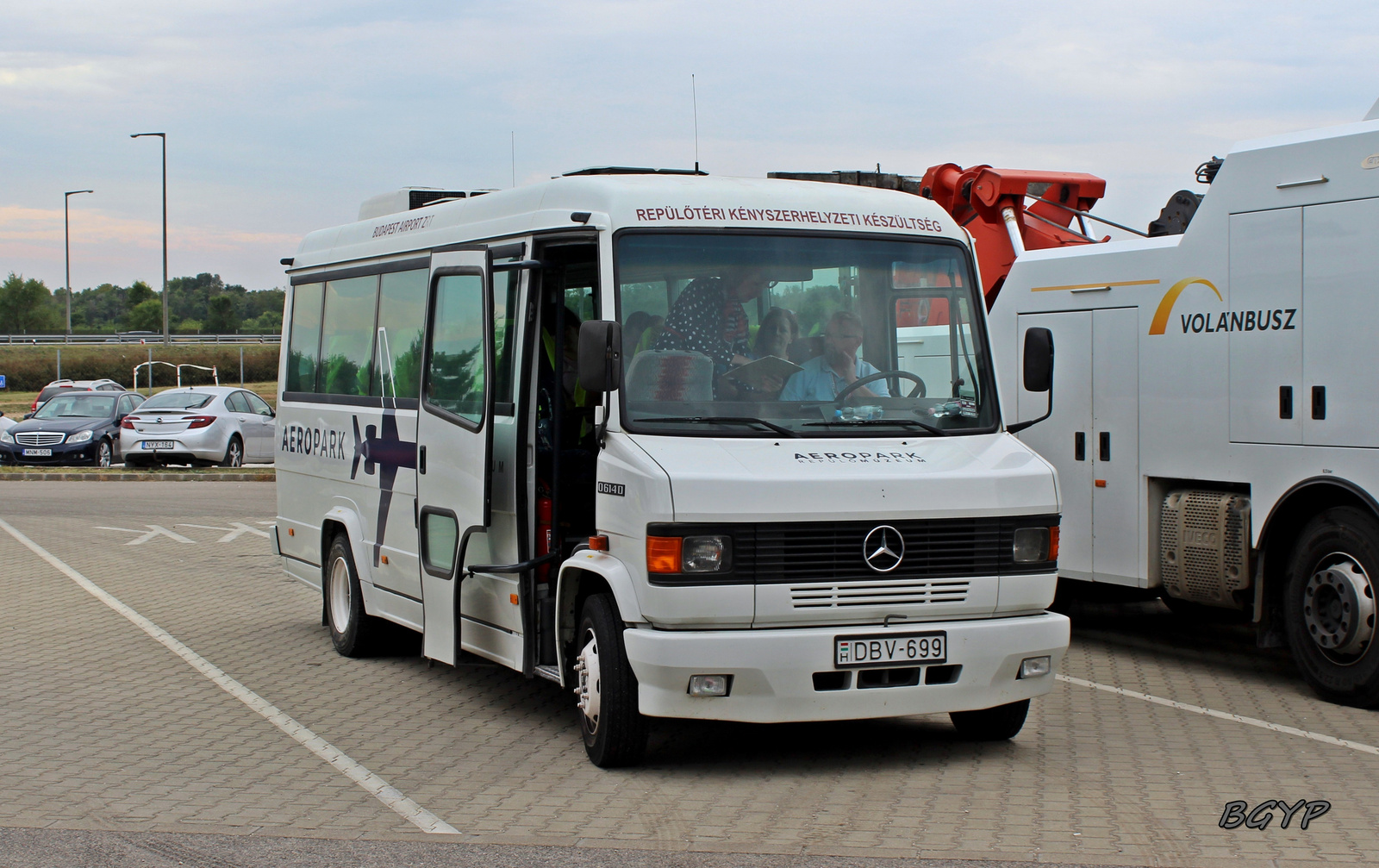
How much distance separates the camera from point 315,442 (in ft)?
35.2

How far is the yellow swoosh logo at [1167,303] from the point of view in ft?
31.0

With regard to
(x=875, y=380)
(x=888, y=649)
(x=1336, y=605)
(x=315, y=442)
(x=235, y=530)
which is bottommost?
(x=235, y=530)

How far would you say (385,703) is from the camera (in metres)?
8.73

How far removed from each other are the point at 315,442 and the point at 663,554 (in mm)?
5073

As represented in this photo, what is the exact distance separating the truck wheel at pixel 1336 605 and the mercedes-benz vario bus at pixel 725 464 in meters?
1.99

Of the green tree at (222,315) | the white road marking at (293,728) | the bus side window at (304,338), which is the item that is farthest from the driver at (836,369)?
the green tree at (222,315)

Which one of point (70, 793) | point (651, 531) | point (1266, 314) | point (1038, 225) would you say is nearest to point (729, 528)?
point (651, 531)

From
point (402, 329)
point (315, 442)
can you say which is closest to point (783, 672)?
point (402, 329)

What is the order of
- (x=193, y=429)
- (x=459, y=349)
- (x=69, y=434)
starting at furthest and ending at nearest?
(x=69, y=434) → (x=193, y=429) → (x=459, y=349)

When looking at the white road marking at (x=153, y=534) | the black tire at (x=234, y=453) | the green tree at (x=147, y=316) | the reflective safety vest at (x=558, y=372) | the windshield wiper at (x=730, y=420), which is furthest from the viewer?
the green tree at (x=147, y=316)

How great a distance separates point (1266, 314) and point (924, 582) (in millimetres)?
3407

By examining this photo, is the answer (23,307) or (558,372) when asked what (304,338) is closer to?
(558,372)

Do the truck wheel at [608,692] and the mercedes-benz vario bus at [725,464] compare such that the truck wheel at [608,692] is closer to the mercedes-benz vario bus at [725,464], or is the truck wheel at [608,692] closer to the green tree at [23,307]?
the mercedes-benz vario bus at [725,464]

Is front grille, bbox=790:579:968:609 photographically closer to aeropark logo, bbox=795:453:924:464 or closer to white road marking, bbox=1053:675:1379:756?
aeropark logo, bbox=795:453:924:464
